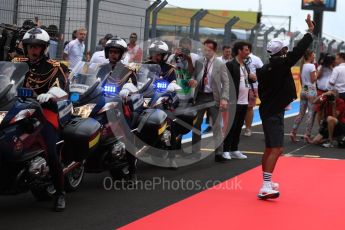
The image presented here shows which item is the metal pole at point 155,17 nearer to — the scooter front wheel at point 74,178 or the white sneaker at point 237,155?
the white sneaker at point 237,155

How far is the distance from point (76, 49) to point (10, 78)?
6993 mm

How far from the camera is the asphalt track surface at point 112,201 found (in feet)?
23.5

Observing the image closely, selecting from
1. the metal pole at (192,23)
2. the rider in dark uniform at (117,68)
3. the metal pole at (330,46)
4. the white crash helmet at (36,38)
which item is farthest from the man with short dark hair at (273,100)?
the metal pole at (330,46)

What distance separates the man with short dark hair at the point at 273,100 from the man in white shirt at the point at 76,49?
5.75 m

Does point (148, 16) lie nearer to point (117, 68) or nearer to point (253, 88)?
point (253, 88)

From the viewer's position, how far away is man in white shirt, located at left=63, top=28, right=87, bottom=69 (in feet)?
45.6

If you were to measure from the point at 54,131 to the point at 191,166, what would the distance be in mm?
4250

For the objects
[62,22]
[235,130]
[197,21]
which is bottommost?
[235,130]

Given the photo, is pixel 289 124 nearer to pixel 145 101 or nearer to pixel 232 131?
pixel 232 131

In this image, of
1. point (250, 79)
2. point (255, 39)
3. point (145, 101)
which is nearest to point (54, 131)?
point (145, 101)

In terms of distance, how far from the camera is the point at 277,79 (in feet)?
29.1

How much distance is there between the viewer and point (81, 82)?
28.8ft

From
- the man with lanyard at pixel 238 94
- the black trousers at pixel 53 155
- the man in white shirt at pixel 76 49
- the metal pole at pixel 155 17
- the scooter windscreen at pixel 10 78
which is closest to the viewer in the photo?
the scooter windscreen at pixel 10 78

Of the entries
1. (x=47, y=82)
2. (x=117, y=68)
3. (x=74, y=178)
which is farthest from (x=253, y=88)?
(x=47, y=82)
